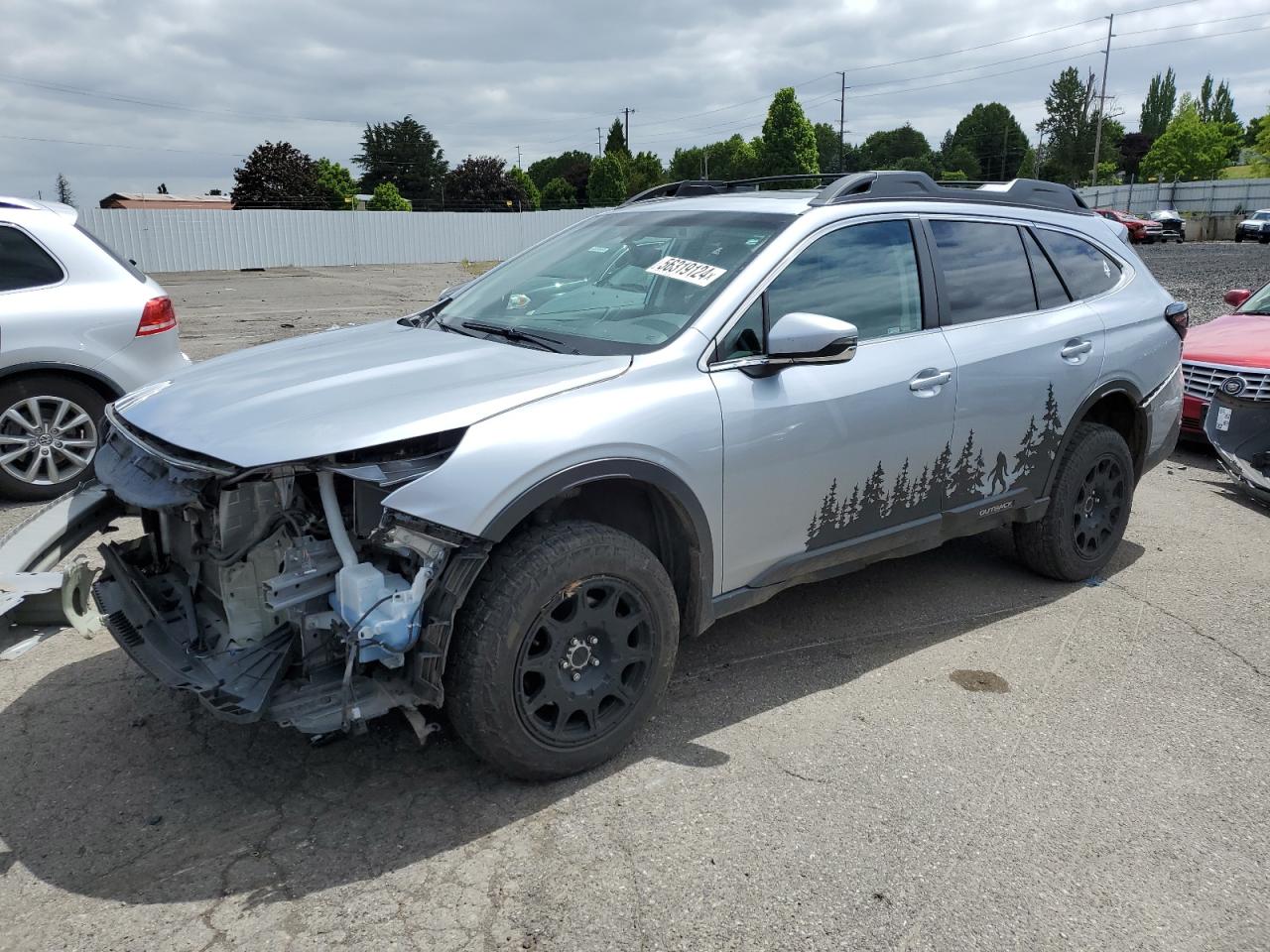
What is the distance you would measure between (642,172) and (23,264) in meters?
83.5

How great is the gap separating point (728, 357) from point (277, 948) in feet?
7.38

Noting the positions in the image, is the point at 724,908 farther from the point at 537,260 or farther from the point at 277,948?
the point at 537,260

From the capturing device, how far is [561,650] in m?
3.05

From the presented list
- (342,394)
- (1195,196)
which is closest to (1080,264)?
(342,394)

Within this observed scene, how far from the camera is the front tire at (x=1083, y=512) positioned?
15.8 feet

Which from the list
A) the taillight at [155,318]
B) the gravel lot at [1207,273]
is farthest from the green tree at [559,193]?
the taillight at [155,318]

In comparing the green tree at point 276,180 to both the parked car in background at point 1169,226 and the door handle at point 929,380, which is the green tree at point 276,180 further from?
the door handle at point 929,380

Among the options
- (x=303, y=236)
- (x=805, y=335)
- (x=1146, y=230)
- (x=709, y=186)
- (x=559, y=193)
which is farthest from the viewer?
(x=559, y=193)

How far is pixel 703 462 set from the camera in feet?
10.8

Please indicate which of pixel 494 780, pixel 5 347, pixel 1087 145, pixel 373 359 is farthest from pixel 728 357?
pixel 1087 145

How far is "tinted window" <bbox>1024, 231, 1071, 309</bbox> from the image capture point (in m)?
4.67

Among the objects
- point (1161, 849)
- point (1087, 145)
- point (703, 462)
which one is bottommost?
point (1161, 849)

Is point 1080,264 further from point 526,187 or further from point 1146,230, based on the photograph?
point 526,187

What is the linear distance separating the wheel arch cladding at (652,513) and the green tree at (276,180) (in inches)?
2573
